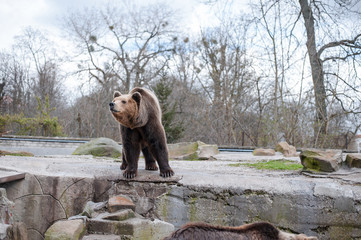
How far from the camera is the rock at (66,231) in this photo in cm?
340

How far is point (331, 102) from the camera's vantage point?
11.7 m

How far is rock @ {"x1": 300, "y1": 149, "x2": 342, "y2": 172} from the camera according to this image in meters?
4.54

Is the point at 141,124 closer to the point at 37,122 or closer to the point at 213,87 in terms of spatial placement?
the point at 213,87

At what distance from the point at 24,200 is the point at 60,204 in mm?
459

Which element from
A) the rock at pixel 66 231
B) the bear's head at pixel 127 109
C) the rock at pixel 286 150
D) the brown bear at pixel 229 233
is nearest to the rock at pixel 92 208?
the rock at pixel 66 231

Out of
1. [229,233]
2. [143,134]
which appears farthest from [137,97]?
[229,233]

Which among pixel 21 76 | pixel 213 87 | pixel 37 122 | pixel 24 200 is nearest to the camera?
pixel 24 200

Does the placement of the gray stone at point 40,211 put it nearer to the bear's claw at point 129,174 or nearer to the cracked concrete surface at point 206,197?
the cracked concrete surface at point 206,197

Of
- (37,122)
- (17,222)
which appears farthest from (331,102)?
(37,122)

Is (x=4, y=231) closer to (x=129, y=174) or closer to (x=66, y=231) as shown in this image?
(x=66, y=231)

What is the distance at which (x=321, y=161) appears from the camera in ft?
15.0

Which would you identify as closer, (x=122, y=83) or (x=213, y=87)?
(x=213, y=87)

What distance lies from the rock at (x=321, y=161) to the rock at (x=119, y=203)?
252cm

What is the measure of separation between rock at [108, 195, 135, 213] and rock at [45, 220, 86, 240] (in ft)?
1.41
